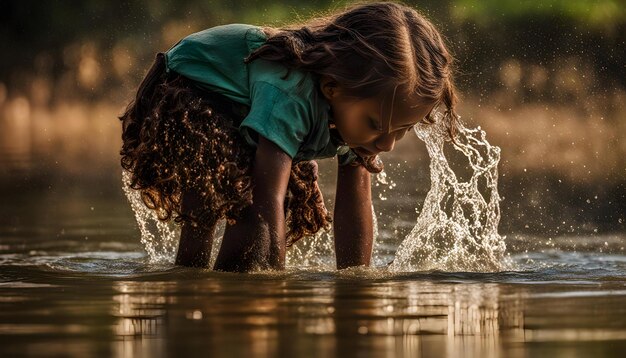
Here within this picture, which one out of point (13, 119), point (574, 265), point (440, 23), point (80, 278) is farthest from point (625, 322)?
point (13, 119)

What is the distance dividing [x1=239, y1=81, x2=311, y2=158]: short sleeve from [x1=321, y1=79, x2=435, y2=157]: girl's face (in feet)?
0.68

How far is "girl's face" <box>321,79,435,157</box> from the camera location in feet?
17.7

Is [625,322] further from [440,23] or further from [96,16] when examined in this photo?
[96,16]

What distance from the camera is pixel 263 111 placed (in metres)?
5.13

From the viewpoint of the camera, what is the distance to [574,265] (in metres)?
5.88

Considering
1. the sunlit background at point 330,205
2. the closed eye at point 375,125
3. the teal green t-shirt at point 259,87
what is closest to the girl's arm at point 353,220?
the sunlit background at point 330,205

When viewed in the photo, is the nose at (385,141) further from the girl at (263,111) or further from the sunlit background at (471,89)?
the sunlit background at (471,89)

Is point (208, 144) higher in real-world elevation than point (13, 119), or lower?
lower

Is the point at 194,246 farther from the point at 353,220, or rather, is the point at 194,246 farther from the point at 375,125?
the point at 375,125

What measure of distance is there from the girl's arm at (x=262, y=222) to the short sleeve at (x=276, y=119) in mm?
45

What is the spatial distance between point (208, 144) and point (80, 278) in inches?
26.9

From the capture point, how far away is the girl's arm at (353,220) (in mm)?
6004

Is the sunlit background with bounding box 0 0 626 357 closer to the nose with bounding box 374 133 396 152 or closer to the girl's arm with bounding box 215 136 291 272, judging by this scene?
the girl's arm with bounding box 215 136 291 272

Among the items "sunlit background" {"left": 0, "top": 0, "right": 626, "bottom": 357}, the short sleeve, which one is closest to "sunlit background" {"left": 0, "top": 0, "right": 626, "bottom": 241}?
"sunlit background" {"left": 0, "top": 0, "right": 626, "bottom": 357}
